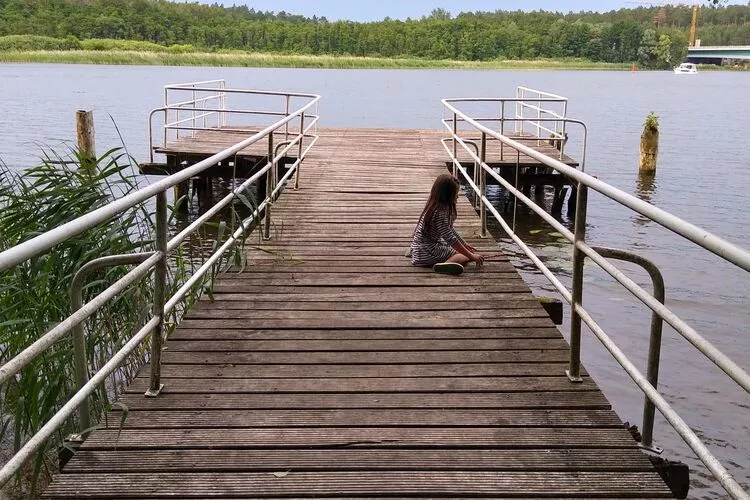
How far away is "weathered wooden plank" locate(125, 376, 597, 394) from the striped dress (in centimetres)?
218

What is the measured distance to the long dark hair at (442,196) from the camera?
6215mm

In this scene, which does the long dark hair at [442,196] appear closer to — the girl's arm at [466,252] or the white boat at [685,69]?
the girl's arm at [466,252]

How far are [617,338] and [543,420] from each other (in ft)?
17.2

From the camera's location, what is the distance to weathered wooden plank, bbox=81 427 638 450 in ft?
10.9

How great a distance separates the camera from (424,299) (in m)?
5.48

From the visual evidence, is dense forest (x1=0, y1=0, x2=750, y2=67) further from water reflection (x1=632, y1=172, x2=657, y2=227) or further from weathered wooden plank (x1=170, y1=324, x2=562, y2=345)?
weathered wooden plank (x1=170, y1=324, x2=562, y2=345)

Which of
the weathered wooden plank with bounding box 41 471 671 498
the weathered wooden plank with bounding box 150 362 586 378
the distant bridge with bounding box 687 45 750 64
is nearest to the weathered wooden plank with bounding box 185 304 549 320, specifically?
the weathered wooden plank with bounding box 150 362 586 378

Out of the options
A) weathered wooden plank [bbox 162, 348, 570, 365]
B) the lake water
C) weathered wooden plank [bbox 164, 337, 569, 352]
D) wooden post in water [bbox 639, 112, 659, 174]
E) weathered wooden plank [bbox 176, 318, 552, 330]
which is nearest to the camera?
weathered wooden plank [bbox 162, 348, 570, 365]

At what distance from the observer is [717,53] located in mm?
105188

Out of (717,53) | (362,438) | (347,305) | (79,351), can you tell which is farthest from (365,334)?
(717,53)

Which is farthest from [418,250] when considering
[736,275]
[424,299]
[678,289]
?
[736,275]

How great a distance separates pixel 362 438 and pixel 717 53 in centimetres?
11397

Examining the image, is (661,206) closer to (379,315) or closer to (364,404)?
(379,315)

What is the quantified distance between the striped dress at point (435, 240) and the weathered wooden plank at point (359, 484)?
314 centimetres
